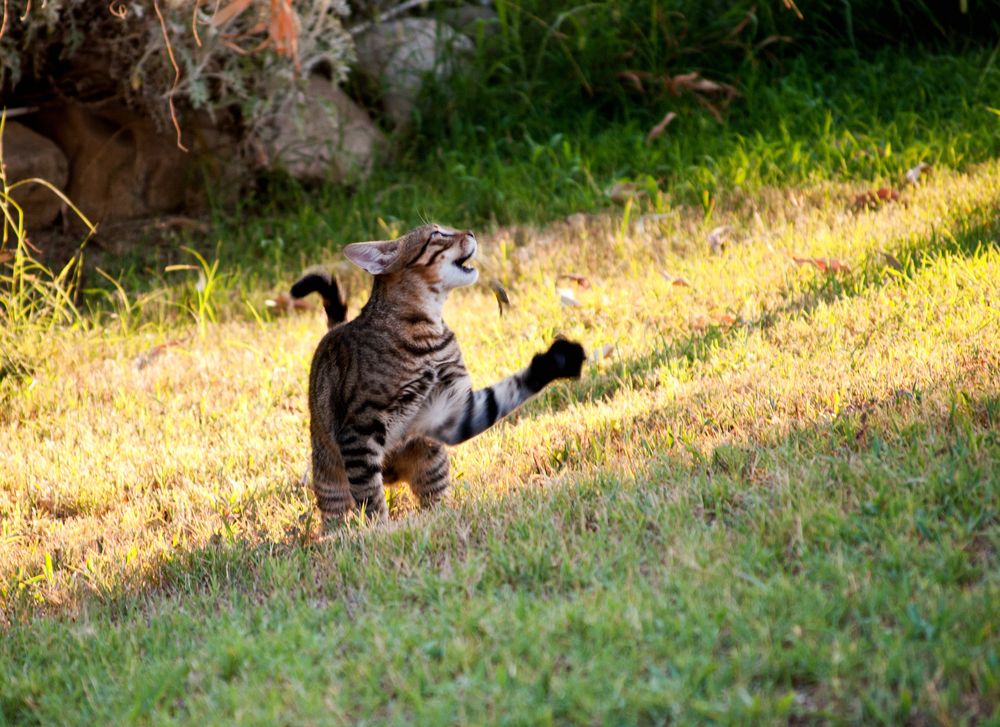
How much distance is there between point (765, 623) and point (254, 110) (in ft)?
21.4

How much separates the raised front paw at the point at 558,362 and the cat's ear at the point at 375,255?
0.81 meters

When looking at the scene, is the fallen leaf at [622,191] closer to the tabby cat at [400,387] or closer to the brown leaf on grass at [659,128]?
the brown leaf on grass at [659,128]

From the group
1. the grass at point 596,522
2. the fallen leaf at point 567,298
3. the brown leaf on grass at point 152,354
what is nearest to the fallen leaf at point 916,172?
the grass at point 596,522

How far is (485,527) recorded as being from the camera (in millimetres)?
4293

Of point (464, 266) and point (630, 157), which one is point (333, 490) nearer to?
point (464, 266)

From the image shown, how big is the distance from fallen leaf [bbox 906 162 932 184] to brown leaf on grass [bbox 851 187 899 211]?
0.49 ft

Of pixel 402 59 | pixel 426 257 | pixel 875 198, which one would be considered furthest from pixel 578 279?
pixel 402 59

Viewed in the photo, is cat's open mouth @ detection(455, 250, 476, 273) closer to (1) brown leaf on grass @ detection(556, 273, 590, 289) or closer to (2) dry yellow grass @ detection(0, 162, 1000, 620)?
(2) dry yellow grass @ detection(0, 162, 1000, 620)

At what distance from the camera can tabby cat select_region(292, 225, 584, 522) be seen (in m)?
4.66

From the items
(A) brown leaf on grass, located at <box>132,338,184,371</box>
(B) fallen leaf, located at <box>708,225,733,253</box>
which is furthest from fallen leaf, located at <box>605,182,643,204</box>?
(A) brown leaf on grass, located at <box>132,338,184,371</box>

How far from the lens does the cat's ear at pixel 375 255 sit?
4.84m

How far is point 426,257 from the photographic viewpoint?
489 cm

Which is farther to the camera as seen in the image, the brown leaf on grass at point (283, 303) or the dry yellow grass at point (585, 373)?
the brown leaf on grass at point (283, 303)

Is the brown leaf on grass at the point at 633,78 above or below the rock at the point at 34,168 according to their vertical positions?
above
